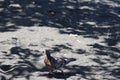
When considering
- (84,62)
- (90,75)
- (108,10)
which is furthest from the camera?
(108,10)

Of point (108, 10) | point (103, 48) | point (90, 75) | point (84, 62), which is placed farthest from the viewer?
point (108, 10)

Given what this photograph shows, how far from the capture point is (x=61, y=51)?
7.59 meters

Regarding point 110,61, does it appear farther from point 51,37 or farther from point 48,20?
point 48,20

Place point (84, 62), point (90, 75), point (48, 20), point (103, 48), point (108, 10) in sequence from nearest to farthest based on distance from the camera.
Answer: point (90, 75) < point (84, 62) < point (103, 48) < point (48, 20) < point (108, 10)

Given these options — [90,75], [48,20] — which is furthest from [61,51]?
[48,20]

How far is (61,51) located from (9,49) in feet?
3.52

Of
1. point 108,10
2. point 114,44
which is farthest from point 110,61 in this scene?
point 108,10

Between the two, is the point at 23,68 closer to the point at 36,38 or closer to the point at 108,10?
the point at 36,38

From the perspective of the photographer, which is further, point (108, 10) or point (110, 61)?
point (108, 10)

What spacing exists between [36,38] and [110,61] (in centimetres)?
185

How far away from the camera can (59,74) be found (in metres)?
6.71

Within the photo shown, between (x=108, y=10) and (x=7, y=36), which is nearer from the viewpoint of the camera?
(x=7, y=36)

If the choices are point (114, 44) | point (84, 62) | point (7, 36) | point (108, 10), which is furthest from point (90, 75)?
point (108, 10)

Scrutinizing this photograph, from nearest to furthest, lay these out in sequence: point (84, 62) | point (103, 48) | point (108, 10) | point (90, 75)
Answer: point (90, 75)
point (84, 62)
point (103, 48)
point (108, 10)
